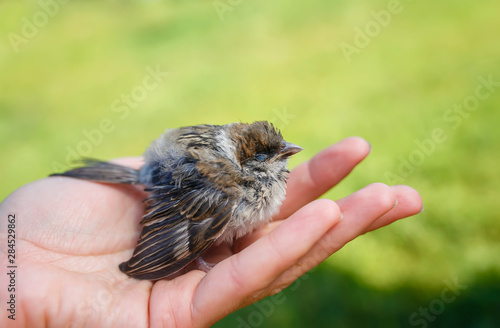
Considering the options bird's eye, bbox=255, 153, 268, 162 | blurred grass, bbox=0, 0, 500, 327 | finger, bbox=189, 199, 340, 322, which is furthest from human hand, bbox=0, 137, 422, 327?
blurred grass, bbox=0, 0, 500, 327

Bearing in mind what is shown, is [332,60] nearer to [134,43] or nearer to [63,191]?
[134,43]

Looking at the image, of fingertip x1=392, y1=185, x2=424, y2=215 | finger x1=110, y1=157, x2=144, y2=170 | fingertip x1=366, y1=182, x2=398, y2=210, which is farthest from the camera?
finger x1=110, y1=157, x2=144, y2=170

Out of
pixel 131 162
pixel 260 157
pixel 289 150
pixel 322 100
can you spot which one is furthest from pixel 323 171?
pixel 322 100

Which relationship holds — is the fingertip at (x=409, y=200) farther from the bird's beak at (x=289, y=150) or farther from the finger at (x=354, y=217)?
the bird's beak at (x=289, y=150)

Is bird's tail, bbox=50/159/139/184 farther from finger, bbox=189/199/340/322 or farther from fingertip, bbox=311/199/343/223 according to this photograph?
fingertip, bbox=311/199/343/223

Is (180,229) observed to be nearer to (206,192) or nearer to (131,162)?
(206,192)

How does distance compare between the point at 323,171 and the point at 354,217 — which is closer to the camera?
the point at 354,217
